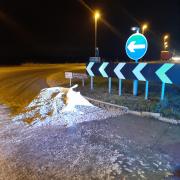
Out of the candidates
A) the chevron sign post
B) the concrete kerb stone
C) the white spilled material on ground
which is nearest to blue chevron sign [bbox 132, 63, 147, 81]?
the chevron sign post

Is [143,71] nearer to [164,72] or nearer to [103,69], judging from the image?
[164,72]

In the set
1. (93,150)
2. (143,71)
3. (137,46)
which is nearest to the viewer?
(93,150)

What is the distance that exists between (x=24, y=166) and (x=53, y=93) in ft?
19.6

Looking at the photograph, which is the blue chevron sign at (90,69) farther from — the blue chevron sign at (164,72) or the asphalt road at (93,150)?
the asphalt road at (93,150)

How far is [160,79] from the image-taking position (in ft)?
26.4

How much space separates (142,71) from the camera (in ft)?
28.0

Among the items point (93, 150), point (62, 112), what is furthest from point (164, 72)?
point (93, 150)

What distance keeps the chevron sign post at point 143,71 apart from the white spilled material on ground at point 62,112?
180cm

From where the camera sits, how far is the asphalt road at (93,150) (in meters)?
3.97

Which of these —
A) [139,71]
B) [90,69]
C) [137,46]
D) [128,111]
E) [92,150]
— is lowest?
[92,150]

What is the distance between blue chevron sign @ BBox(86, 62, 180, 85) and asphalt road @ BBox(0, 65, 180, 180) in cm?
203

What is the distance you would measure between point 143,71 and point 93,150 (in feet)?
15.0

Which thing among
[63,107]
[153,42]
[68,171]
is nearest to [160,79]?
[63,107]

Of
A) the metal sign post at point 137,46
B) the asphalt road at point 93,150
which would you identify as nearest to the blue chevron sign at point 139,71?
the metal sign post at point 137,46
